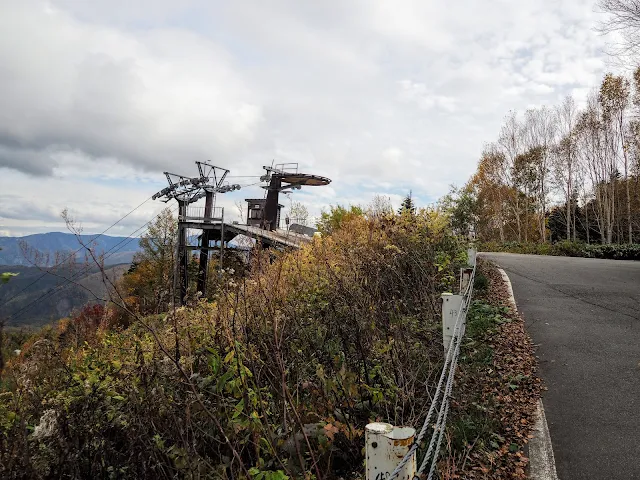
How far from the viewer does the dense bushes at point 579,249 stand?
17.9 metres

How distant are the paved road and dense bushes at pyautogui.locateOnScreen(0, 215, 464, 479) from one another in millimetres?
1339

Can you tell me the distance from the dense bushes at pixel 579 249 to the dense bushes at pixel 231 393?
16551 mm

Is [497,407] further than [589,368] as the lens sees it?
No

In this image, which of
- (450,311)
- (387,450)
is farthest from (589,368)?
(387,450)

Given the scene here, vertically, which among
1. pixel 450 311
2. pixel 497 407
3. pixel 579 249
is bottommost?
pixel 497 407

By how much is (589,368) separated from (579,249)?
17.8 meters

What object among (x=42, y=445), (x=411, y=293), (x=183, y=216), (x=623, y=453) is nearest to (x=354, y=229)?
(x=411, y=293)

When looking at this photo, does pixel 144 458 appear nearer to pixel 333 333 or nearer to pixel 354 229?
pixel 333 333

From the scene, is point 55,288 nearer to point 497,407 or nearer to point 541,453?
point 497,407

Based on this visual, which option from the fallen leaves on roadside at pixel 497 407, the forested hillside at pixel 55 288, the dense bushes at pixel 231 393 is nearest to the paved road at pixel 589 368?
the fallen leaves on roadside at pixel 497 407

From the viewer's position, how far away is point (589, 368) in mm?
5074

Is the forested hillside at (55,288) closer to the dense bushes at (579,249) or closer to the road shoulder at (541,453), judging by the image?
the road shoulder at (541,453)

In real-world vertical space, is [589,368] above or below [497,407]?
above

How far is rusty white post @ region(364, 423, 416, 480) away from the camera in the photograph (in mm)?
1639
